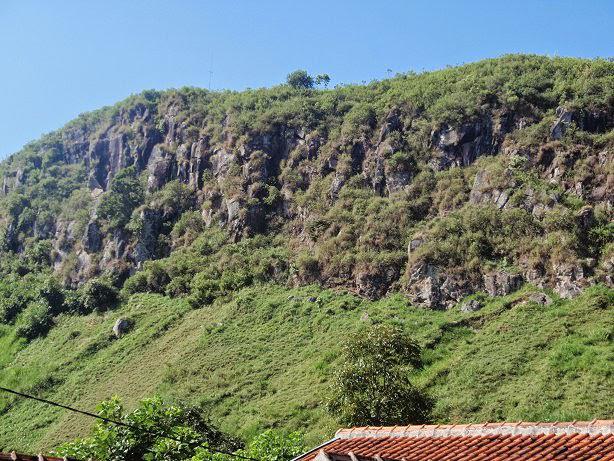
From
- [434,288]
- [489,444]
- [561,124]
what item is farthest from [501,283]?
[489,444]

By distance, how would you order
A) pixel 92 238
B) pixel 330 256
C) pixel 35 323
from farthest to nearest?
1. pixel 92 238
2. pixel 35 323
3. pixel 330 256

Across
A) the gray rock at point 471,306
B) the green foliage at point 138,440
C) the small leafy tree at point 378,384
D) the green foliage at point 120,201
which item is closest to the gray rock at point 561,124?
Answer: the gray rock at point 471,306

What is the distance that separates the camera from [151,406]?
17.1m

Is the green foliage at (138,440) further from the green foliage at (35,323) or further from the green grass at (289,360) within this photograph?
the green foliage at (35,323)

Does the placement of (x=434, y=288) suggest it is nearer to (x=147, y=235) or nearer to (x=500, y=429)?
(x=500, y=429)

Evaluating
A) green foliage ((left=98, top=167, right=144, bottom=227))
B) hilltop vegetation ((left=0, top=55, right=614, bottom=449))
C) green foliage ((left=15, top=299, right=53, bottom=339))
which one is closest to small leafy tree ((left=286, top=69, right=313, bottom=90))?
hilltop vegetation ((left=0, top=55, right=614, bottom=449))

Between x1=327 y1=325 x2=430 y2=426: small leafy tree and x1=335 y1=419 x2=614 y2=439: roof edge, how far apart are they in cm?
1166

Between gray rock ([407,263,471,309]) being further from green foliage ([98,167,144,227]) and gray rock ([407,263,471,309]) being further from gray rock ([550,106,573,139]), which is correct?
green foliage ([98,167,144,227])

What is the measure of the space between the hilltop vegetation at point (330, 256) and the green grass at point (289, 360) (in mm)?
134

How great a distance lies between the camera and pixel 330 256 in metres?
44.7

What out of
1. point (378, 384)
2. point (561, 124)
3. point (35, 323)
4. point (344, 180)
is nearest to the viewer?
point (378, 384)

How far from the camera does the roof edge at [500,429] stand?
29.4ft

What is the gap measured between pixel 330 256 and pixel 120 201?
85.8 ft

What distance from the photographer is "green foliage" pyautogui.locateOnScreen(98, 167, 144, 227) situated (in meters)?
60.4
